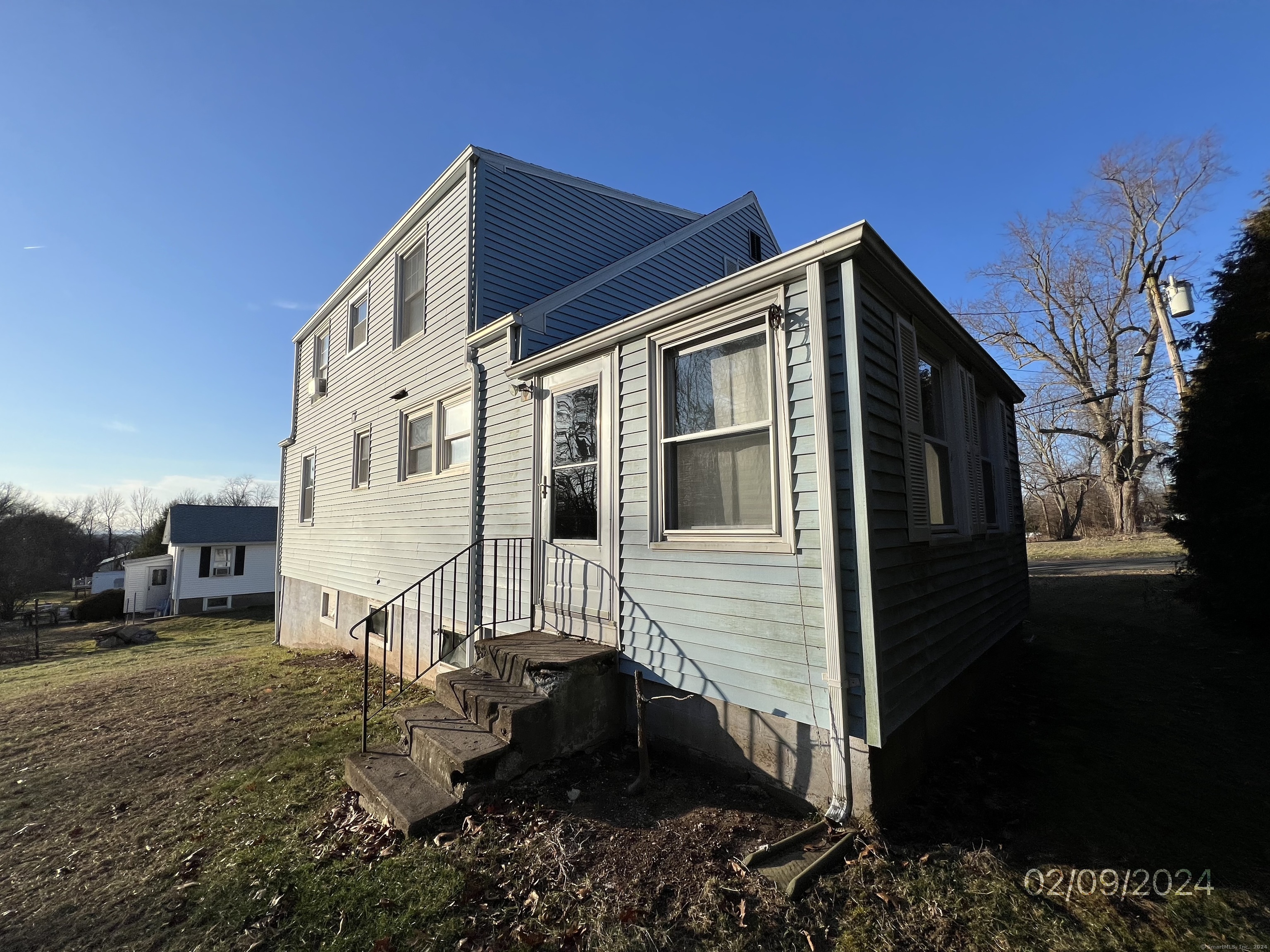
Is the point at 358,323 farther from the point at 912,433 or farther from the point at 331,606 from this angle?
the point at 912,433

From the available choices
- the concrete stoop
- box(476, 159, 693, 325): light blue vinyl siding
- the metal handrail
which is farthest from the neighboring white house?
the concrete stoop

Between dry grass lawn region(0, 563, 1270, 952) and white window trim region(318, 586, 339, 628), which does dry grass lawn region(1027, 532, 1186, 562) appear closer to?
dry grass lawn region(0, 563, 1270, 952)

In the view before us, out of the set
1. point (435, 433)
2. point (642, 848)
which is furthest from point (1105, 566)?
point (435, 433)

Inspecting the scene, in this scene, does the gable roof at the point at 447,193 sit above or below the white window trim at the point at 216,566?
above

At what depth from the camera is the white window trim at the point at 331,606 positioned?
10.9m

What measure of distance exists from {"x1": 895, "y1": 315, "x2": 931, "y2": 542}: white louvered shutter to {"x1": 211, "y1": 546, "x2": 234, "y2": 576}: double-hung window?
3325 cm

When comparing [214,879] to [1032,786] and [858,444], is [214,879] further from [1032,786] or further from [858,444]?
[1032,786]

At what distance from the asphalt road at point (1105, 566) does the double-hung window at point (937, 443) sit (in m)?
9.48

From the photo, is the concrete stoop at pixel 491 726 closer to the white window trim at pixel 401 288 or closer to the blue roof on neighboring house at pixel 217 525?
the white window trim at pixel 401 288

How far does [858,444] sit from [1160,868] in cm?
274

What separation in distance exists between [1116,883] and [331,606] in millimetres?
12043

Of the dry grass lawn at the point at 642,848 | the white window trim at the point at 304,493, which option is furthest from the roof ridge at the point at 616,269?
the white window trim at the point at 304,493

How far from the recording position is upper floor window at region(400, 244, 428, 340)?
28.6ft

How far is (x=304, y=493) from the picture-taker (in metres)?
13.4
